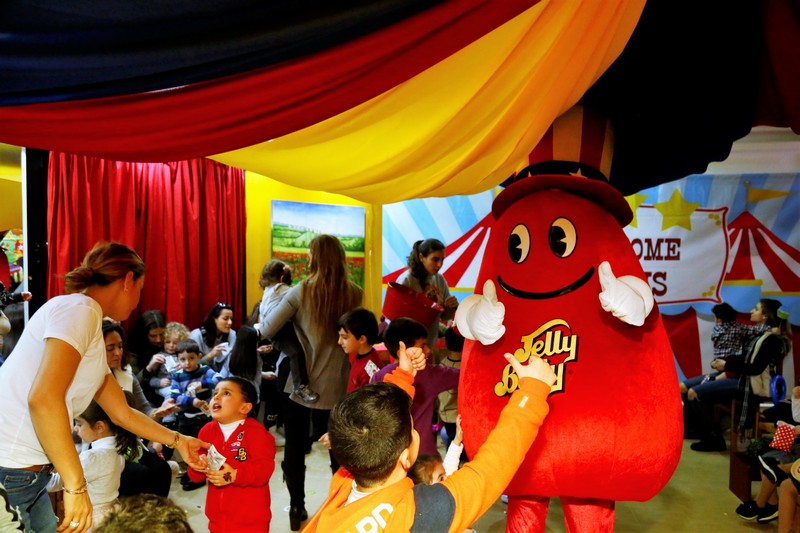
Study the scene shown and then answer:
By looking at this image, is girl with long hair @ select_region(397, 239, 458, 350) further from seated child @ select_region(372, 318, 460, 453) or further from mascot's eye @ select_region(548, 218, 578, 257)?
mascot's eye @ select_region(548, 218, 578, 257)

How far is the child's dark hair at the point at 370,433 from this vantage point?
1222mm

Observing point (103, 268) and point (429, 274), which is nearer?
point (103, 268)

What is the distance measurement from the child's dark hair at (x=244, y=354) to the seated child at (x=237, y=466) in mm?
1829

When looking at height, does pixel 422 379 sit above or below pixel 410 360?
below

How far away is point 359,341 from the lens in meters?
2.64

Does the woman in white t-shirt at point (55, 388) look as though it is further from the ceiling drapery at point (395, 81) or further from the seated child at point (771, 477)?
the seated child at point (771, 477)

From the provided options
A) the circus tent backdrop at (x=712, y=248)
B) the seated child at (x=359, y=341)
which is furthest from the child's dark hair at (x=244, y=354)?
the circus tent backdrop at (x=712, y=248)

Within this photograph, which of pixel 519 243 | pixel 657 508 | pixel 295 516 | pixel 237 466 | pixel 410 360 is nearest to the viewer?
pixel 410 360

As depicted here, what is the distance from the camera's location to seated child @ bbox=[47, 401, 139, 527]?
2.40 meters

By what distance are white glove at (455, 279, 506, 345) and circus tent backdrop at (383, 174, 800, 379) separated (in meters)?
3.84

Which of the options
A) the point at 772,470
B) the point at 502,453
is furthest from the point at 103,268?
the point at 772,470

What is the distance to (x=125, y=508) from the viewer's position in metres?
1.00

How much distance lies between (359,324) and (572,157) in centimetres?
115

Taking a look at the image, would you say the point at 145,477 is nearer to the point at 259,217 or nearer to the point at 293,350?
the point at 293,350
